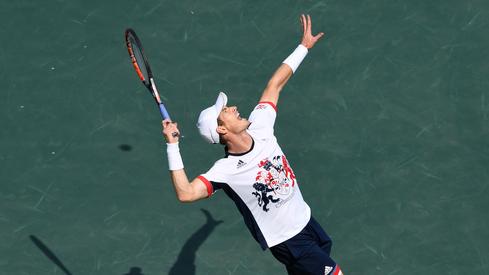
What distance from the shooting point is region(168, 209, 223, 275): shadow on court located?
19.7 m

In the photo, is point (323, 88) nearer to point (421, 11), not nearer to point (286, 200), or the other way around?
point (421, 11)

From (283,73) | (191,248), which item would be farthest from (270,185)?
(191,248)

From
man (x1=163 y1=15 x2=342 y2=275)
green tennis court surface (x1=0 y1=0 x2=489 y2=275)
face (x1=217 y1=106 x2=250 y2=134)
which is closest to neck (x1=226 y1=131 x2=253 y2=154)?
man (x1=163 y1=15 x2=342 y2=275)

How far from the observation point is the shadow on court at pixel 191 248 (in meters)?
19.7

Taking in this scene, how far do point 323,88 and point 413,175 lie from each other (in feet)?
7.92

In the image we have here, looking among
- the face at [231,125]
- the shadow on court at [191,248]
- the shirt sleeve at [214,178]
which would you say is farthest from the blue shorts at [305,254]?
the shadow on court at [191,248]

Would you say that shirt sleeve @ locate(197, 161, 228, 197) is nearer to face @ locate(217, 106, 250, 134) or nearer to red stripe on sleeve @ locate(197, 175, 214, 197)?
red stripe on sleeve @ locate(197, 175, 214, 197)

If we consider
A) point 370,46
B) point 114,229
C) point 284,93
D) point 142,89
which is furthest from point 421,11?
point 114,229

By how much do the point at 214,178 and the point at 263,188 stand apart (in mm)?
673

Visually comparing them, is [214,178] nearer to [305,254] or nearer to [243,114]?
[305,254]

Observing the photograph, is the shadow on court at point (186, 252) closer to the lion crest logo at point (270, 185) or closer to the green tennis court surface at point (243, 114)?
the green tennis court surface at point (243, 114)

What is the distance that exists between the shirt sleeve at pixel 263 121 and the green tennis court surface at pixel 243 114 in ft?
10.4

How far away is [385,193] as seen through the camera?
20359mm

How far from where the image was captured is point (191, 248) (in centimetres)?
1991
